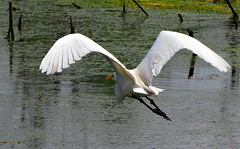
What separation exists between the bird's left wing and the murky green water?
217 centimetres

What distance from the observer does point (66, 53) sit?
604cm

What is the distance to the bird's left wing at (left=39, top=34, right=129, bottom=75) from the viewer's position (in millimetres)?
5805

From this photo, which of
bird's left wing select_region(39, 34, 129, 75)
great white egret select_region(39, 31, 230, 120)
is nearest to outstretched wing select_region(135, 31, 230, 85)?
great white egret select_region(39, 31, 230, 120)

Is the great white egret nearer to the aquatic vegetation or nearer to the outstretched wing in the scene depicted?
the outstretched wing

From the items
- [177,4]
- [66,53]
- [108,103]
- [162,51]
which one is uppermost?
[66,53]

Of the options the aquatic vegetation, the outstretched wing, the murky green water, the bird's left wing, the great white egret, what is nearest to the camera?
the bird's left wing

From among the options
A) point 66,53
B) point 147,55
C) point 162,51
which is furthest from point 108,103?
point 66,53

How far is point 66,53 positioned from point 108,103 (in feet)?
15.2

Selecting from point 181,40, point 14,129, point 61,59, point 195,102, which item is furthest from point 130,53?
point 61,59

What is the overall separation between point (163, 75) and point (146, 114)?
12.6ft

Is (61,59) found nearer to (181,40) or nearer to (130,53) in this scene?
(181,40)

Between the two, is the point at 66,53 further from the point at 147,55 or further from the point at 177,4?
the point at 177,4

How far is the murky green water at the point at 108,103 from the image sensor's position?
8.28 m

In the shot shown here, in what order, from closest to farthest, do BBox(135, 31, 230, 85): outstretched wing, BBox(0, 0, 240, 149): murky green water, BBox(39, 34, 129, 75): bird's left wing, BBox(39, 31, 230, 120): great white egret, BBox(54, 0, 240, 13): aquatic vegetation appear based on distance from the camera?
BBox(39, 34, 129, 75): bird's left wing
BBox(39, 31, 230, 120): great white egret
BBox(135, 31, 230, 85): outstretched wing
BBox(0, 0, 240, 149): murky green water
BBox(54, 0, 240, 13): aquatic vegetation
